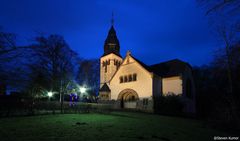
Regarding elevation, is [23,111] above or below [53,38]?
below

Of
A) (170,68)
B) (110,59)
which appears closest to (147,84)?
(170,68)

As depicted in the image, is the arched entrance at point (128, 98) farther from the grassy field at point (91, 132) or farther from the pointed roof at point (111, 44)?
the grassy field at point (91, 132)

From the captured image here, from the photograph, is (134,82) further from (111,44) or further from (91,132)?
(91,132)

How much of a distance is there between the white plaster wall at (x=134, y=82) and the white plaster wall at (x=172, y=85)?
127 inches

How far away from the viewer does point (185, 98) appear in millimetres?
30922

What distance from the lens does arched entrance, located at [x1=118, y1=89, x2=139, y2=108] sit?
33125 millimetres

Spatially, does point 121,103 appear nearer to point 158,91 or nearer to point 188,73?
point 158,91

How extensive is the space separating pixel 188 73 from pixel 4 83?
33.6 metres

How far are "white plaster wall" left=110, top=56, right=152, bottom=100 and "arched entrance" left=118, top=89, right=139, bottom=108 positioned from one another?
2.43 feet

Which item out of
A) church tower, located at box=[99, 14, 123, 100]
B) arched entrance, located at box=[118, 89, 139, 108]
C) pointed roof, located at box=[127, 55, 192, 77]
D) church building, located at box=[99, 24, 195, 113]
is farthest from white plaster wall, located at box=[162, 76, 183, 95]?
church tower, located at box=[99, 14, 123, 100]

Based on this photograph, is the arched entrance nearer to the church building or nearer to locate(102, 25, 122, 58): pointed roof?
the church building

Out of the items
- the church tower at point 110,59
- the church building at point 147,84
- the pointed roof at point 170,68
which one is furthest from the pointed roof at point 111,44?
the pointed roof at point 170,68

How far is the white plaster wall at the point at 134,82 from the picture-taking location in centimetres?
3147

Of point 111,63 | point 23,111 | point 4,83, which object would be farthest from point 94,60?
point 4,83
